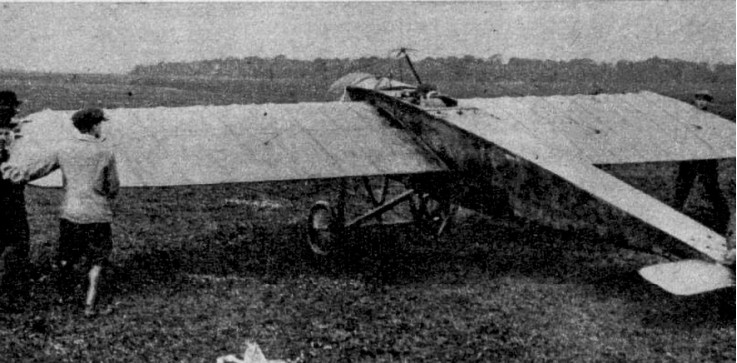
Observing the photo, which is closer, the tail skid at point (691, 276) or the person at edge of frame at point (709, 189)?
the tail skid at point (691, 276)

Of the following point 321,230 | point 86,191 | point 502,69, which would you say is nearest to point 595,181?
point 321,230

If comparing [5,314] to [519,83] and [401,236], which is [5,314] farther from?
[519,83]

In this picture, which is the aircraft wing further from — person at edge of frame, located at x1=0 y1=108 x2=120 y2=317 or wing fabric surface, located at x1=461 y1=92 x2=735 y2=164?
wing fabric surface, located at x1=461 y1=92 x2=735 y2=164

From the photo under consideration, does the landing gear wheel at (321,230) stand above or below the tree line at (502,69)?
above

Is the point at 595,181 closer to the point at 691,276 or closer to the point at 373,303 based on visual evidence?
the point at 691,276

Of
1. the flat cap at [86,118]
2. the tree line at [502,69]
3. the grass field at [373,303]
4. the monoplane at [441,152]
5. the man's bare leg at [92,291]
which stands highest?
the flat cap at [86,118]

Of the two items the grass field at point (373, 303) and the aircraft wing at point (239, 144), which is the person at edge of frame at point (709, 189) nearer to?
the grass field at point (373, 303)

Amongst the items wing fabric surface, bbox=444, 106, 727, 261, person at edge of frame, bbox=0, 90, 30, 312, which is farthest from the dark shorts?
wing fabric surface, bbox=444, 106, 727, 261

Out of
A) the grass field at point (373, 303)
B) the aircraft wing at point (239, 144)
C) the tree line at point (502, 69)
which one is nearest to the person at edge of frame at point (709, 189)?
A: the grass field at point (373, 303)
